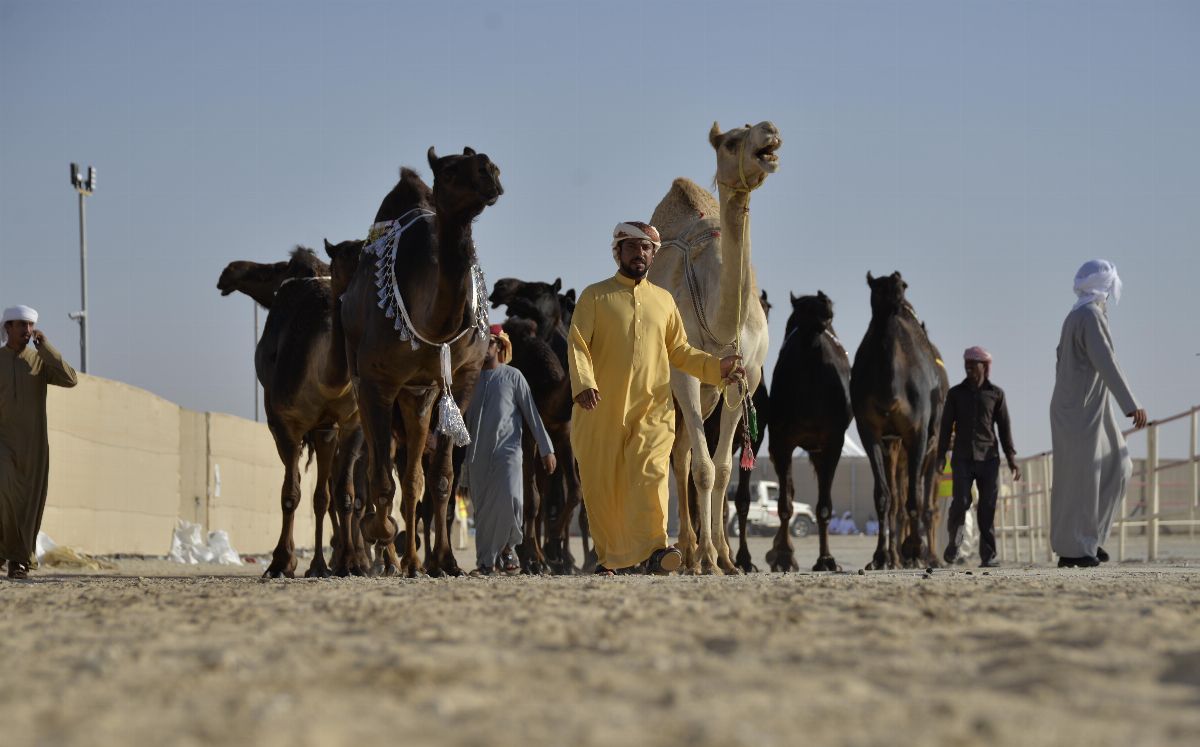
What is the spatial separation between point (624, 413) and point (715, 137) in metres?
1.97

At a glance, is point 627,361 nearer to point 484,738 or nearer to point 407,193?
point 407,193

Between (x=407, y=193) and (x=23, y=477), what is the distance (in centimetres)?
356

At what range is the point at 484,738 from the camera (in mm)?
3289

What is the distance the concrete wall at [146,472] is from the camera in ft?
60.8

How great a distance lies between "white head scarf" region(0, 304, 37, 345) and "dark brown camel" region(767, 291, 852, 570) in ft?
21.0

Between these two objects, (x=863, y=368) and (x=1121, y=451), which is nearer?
(x=1121, y=451)

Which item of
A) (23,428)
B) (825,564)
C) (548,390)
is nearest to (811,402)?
(825,564)

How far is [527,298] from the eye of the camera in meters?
16.4

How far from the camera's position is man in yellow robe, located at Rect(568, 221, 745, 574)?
9.91 m

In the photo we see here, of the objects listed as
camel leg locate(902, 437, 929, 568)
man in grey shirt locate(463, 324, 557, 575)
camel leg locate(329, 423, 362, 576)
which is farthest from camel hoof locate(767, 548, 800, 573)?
camel leg locate(329, 423, 362, 576)

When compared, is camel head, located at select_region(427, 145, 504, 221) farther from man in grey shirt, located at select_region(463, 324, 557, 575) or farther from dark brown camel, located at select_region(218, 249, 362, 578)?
man in grey shirt, located at select_region(463, 324, 557, 575)

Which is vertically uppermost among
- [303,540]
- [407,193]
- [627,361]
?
[407,193]

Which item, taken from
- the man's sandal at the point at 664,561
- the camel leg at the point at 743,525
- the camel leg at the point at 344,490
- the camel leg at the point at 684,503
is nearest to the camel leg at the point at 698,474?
the camel leg at the point at 684,503

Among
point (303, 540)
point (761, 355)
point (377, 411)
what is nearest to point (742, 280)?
point (761, 355)
